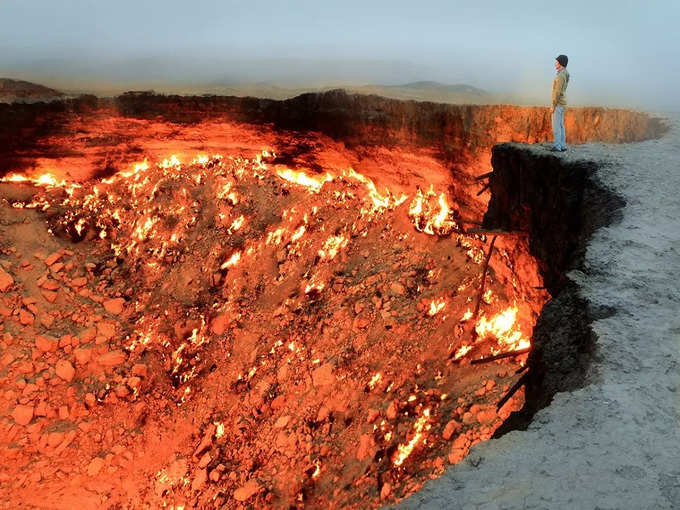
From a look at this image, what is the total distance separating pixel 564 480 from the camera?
2.12 metres

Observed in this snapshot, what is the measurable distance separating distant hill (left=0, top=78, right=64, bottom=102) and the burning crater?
324 millimetres

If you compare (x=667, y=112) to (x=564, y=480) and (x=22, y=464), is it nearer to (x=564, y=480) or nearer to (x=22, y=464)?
(x=564, y=480)

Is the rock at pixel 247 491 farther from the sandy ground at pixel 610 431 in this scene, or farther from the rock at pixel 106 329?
the sandy ground at pixel 610 431

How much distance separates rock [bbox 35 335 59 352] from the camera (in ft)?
26.5

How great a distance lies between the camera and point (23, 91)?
Result: 32.4 ft

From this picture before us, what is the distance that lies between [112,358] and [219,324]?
170 cm

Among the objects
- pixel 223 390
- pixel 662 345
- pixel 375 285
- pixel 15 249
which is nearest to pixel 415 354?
pixel 375 285

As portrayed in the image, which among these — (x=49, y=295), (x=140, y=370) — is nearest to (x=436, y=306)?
(x=140, y=370)

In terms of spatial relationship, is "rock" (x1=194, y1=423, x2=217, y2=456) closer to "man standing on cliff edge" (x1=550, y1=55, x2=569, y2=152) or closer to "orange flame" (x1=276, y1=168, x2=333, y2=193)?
"orange flame" (x1=276, y1=168, x2=333, y2=193)

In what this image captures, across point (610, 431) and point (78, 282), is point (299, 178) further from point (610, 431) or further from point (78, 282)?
point (610, 431)

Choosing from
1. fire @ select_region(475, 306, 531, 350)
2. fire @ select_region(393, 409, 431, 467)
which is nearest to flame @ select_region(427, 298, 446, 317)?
fire @ select_region(475, 306, 531, 350)

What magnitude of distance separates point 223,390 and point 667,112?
7.69m

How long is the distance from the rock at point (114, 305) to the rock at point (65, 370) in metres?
1.12

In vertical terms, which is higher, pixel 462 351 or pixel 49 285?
pixel 49 285
